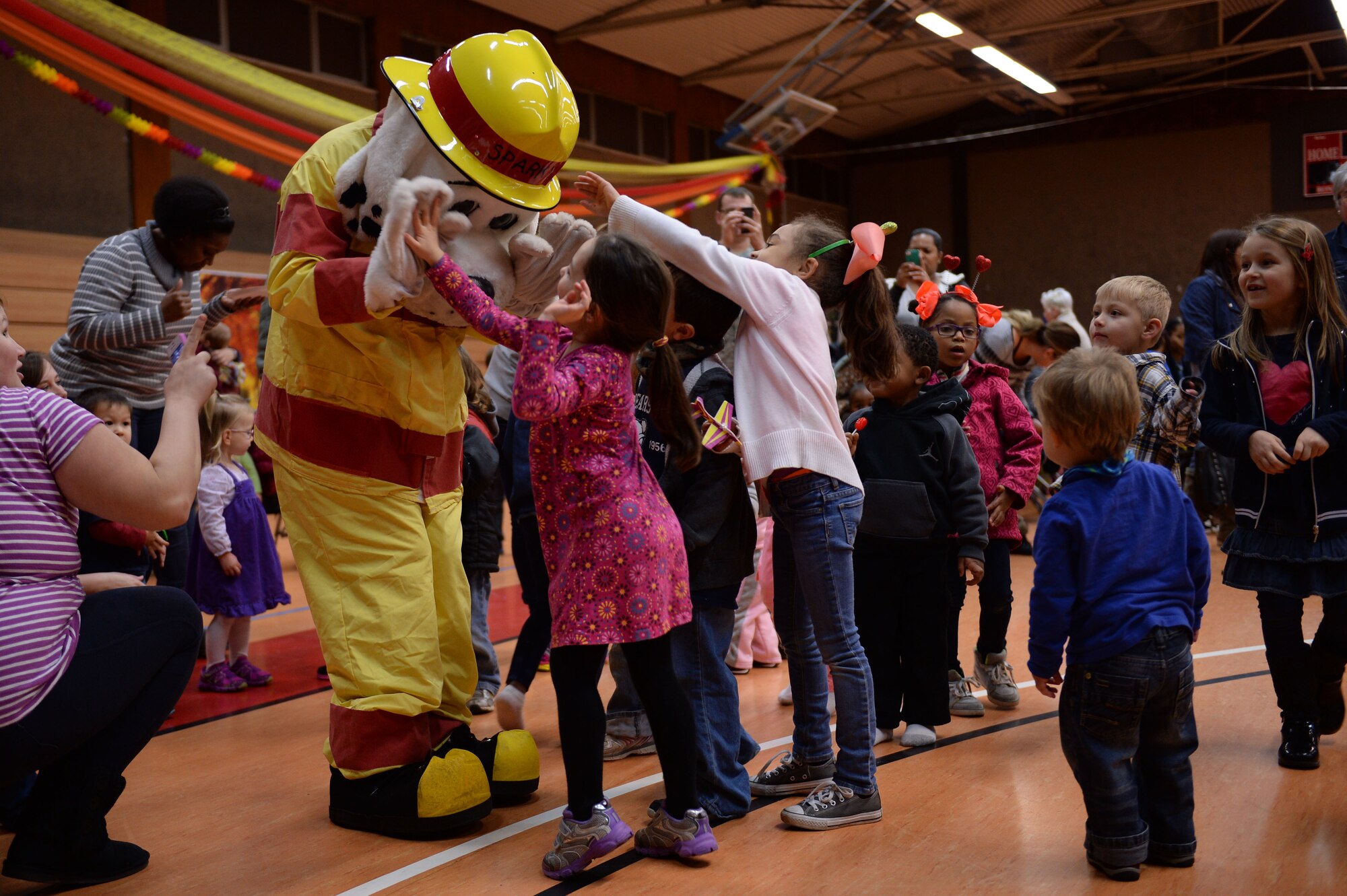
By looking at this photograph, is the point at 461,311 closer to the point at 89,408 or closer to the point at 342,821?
the point at 342,821

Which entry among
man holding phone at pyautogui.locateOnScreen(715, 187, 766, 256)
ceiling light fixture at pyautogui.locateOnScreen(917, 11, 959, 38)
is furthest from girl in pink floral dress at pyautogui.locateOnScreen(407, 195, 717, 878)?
ceiling light fixture at pyautogui.locateOnScreen(917, 11, 959, 38)

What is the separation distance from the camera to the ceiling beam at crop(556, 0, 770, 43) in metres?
11.8

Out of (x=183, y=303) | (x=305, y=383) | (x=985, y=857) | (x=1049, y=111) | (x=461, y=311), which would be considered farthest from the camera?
(x=1049, y=111)

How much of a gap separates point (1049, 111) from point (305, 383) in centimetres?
1611

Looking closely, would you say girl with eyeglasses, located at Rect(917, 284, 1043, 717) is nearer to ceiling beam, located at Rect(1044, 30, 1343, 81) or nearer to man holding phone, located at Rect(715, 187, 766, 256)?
man holding phone, located at Rect(715, 187, 766, 256)

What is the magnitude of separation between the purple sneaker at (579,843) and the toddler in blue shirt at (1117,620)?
937 millimetres

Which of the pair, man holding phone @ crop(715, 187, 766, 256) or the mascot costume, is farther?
man holding phone @ crop(715, 187, 766, 256)

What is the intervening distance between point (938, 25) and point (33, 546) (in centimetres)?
1157

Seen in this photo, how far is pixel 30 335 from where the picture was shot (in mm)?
7602

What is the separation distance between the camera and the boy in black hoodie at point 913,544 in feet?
10.5

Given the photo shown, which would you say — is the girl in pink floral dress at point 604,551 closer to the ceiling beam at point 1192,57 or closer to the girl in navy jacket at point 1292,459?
the girl in navy jacket at point 1292,459

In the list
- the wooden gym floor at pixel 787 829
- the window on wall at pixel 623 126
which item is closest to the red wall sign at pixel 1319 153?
the window on wall at pixel 623 126

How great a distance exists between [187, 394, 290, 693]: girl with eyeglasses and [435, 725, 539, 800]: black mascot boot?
5.40 ft

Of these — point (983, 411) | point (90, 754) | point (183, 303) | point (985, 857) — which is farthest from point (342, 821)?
point (983, 411)
